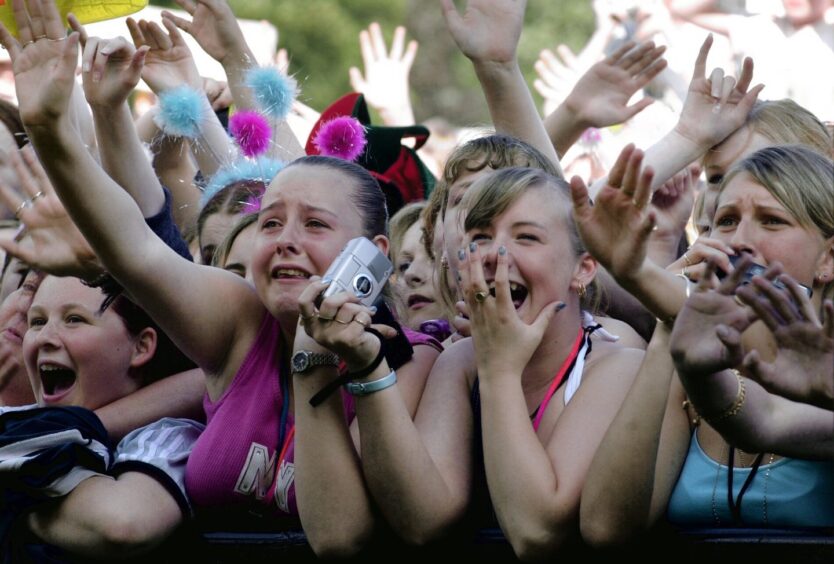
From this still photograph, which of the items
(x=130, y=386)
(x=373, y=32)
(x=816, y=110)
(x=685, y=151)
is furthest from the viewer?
(x=373, y=32)

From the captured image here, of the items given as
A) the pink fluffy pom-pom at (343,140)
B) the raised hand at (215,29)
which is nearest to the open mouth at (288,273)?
the pink fluffy pom-pom at (343,140)

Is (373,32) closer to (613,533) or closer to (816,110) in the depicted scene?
(816,110)

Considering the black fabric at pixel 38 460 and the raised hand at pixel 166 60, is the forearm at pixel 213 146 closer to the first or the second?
the raised hand at pixel 166 60

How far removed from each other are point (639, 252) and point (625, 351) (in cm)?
47

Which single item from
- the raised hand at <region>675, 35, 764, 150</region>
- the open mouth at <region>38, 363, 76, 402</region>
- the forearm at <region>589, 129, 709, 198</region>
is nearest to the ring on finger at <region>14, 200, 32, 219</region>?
the open mouth at <region>38, 363, 76, 402</region>

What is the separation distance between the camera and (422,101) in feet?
72.2

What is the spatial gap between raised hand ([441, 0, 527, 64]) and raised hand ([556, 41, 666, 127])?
0.28 metres

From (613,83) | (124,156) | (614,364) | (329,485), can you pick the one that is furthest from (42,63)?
(613,83)

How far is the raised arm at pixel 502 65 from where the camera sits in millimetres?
3732

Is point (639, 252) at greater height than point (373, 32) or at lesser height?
greater

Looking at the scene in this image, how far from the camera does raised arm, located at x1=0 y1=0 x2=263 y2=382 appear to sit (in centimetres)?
263

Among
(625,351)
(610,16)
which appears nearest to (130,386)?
(625,351)

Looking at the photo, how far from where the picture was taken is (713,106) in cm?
361

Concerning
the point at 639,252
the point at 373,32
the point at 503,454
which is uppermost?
the point at 639,252
